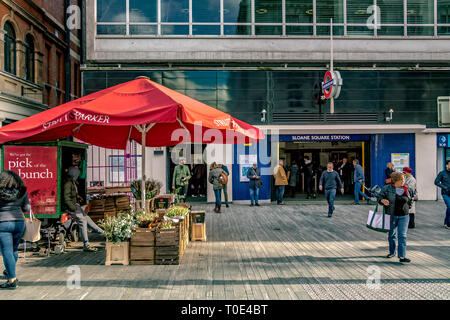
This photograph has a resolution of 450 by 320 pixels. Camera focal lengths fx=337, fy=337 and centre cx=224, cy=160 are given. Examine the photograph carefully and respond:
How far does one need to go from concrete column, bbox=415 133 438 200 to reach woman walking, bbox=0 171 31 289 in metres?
15.9

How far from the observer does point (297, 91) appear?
1534 cm

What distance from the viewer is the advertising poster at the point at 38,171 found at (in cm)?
714

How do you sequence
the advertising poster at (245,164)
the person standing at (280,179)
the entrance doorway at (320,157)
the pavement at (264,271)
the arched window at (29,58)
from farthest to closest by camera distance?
1. the entrance doorway at (320,157)
2. the advertising poster at (245,164)
3. the person standing at (280,179)
4. the arched window at (29,58)
5. the pavement at (264,271)

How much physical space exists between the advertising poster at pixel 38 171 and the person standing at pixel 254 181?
8319 mm

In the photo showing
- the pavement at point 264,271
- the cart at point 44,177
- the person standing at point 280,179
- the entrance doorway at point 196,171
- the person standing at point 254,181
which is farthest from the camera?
the entrance doorway at point 196,171

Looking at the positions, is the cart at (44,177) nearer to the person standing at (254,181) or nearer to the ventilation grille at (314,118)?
the person standing at (254,181)

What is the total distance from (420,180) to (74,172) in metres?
14.9

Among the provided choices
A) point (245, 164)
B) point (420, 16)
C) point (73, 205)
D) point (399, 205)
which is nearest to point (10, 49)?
point (73, 205)

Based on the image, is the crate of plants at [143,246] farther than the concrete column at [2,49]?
No

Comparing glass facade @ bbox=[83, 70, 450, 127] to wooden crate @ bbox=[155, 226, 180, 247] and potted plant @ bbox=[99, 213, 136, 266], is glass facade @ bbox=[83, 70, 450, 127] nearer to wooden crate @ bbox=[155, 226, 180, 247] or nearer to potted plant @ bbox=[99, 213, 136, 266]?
wooden crate @ bbox=[155, 226, 180, 247]

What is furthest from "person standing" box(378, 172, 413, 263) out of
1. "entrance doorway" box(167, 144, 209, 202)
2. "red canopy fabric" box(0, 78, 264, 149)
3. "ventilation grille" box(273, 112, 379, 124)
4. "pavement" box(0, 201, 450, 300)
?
"entrance doorway" box(167, 144, 209, 202)

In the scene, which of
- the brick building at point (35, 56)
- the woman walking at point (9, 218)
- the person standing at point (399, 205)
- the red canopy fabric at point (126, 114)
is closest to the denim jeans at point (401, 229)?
the person standing at point (399, 205)

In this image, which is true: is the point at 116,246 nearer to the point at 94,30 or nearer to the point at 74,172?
the point at 74,172

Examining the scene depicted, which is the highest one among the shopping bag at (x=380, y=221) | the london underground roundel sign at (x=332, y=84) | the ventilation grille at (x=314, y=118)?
the london underground roundel sign at (x=332, y=84)
